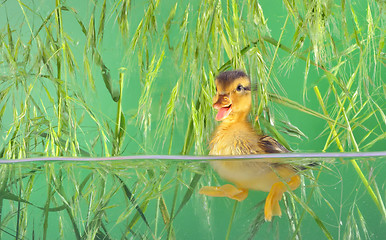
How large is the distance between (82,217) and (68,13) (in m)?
0.93

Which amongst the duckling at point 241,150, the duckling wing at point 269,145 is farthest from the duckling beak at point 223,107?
the duckling wing at point 269,145

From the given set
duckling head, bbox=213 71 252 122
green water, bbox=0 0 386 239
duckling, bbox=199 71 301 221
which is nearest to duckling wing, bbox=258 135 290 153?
duckling, bbox=199 71 301 221

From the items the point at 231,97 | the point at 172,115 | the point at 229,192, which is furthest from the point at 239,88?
the point at 229,192

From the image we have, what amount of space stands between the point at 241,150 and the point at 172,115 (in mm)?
390

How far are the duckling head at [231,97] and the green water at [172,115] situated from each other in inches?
4.3

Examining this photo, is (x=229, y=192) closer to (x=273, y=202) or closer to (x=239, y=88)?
(x=273, y=202)

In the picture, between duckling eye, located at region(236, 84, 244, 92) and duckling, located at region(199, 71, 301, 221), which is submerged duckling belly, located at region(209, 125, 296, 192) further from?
duckling eye, located at region(236, 84, 244, 92)

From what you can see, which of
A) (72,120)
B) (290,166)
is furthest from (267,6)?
(290,166)

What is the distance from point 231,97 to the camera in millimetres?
948

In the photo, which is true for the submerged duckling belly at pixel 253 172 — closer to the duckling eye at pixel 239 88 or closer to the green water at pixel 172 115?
the green water at pixel 172 115

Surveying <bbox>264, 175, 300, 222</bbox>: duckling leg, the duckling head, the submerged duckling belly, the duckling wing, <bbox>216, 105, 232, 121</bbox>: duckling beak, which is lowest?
<bbox>264, 175, 300, 222</bbox>: duckling leg

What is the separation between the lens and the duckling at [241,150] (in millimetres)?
574

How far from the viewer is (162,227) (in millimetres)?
605

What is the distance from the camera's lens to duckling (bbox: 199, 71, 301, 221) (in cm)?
57
